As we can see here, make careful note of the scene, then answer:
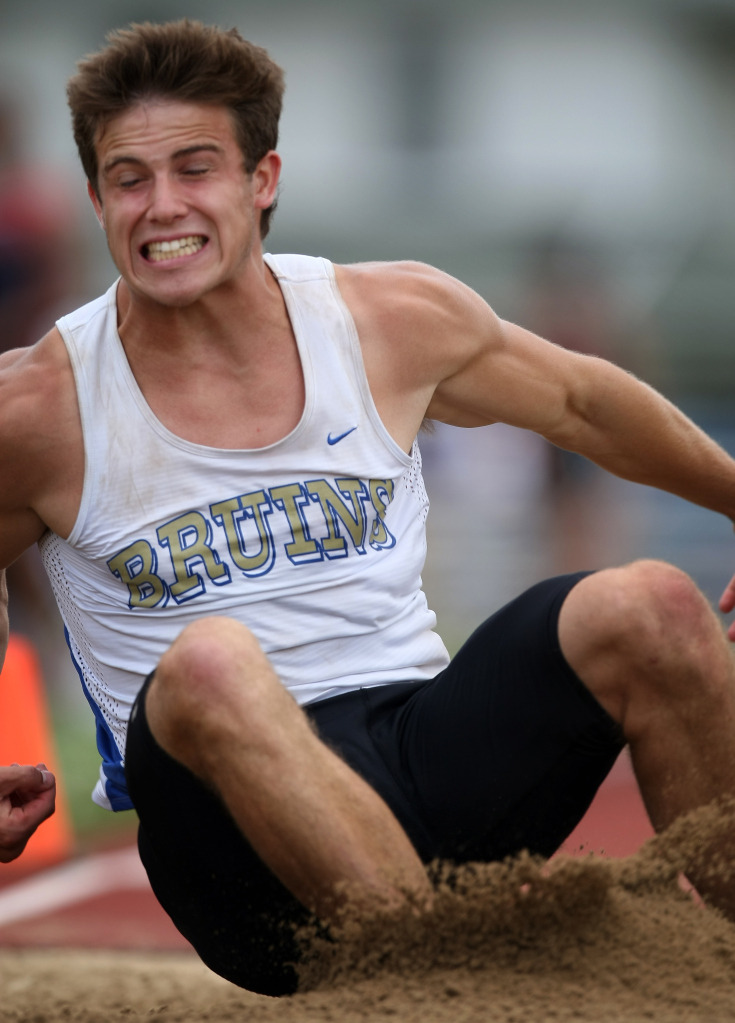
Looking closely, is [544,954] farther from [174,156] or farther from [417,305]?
[174,156]

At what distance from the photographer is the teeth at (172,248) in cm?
292

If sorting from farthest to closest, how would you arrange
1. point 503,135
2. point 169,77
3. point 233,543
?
point 503,135, point 169,77, point 233,543

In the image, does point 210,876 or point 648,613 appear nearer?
point 648,613

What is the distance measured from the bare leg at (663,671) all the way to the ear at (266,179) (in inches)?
45.8

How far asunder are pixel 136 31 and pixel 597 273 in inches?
235

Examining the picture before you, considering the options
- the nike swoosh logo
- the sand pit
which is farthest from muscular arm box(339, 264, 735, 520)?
the sand pit

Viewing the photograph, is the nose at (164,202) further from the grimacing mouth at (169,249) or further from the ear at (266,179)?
the ear at (266,179)

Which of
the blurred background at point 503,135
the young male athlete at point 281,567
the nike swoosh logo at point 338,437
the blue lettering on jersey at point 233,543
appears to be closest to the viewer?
the young male athlete at point 281,567

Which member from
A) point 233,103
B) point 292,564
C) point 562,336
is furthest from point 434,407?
point 562,336

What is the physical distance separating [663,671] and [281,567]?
31.6 inches

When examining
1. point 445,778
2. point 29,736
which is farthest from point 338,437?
point 29,736

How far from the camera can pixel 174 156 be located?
293 centimetres

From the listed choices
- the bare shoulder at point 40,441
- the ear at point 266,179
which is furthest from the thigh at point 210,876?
the ear at point 266,179

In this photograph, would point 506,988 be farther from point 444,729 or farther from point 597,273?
point 597,273
